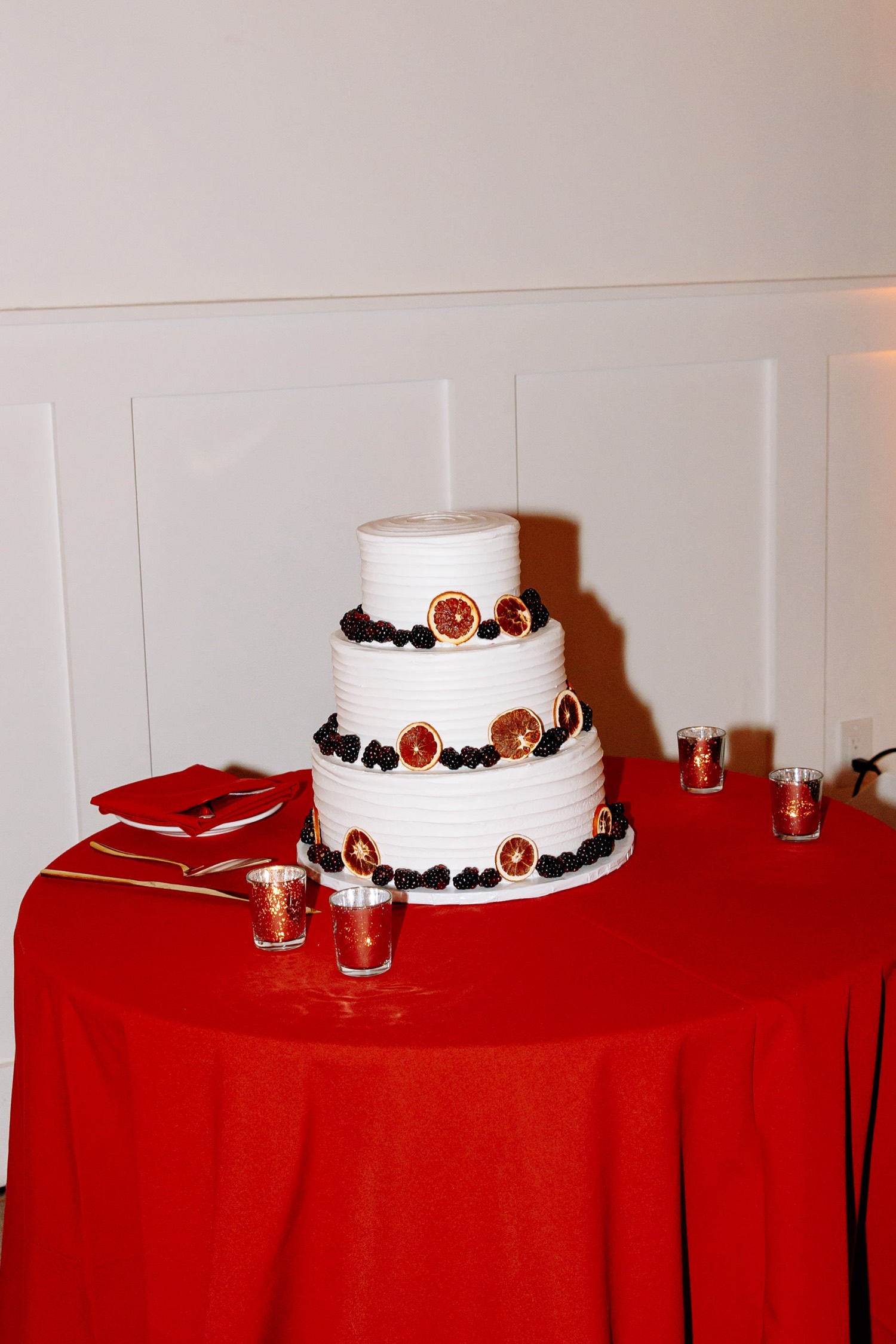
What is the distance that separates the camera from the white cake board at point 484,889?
1.55m

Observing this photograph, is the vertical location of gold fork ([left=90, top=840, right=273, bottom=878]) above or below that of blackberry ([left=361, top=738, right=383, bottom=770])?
below

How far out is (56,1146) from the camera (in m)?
1.55

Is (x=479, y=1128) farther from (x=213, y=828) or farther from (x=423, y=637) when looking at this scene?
(x=213, y=828)

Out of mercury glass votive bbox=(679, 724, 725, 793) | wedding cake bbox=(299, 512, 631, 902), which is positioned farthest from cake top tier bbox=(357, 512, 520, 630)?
mercury glass votive bbox=(679, 724, 725, 793)

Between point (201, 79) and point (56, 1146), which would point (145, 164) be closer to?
point (201, 79)

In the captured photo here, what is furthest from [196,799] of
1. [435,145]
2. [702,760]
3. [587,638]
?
[435,145]

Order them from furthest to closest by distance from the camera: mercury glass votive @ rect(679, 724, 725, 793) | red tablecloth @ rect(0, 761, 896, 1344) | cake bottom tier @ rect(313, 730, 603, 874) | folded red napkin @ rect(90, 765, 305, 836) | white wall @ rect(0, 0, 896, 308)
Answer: white wall @ rect(0, 0, 896, 308) < mercury glass votive @ rect(679, 724, 725, 793) < folded red napkin @ rect(90, 765, 305, 836) < cake bottom tier @ rect(313, 730, 603, 874) < red tablecloth @ rect(0, 761, 896, 1344)

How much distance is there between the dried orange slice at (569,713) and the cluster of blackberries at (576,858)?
13 centimetres

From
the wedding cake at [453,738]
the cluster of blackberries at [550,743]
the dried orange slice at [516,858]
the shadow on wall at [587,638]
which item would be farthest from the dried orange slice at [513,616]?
the shadow on wall at [587,638]

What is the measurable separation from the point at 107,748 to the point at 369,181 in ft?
3.64

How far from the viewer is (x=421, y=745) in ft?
5.08

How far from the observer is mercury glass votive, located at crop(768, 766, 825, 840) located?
1.73 meters

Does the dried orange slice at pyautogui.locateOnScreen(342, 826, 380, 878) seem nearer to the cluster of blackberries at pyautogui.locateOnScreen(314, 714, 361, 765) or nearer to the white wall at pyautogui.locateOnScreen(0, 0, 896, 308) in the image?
the cluster of blackberries at pyautogui.locateOnScreen(314, 714, 361, 765)

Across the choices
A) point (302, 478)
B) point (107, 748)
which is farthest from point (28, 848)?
point (302, 478)
